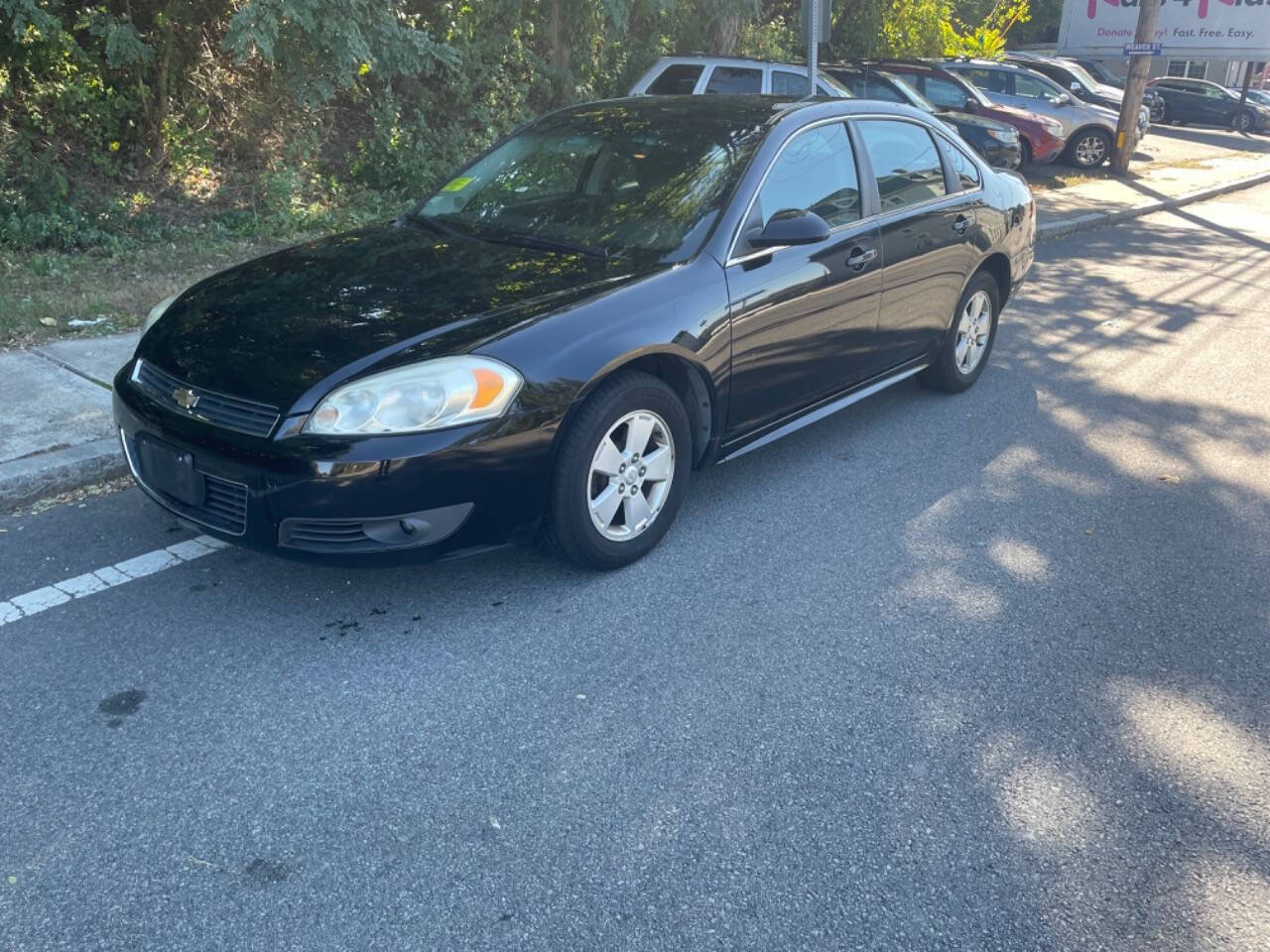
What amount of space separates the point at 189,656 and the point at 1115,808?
2697 millimetres

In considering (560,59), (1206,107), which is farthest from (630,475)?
(1206,107)

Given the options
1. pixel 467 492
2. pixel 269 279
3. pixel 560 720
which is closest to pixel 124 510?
pixel 269 279

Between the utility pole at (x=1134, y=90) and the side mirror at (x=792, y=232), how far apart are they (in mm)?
14244

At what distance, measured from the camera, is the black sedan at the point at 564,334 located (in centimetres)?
346

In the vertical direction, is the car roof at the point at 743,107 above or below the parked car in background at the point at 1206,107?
above

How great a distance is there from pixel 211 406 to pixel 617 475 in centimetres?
136

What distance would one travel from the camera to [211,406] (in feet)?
11.7

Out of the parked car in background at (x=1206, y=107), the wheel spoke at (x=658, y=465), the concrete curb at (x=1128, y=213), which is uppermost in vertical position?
the wheel spoke at (x=658, y=465)

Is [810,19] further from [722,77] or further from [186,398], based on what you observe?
[186,398]

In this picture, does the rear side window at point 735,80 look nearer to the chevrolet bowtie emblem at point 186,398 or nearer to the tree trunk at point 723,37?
the tree trunk at point 723,37

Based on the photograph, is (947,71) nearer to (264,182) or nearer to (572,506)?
(264,182)

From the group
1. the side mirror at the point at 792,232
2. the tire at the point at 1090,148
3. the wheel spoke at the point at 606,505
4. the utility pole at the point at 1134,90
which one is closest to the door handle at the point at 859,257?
the side mirror at the point at 792,232

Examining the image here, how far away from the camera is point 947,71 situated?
642 inches

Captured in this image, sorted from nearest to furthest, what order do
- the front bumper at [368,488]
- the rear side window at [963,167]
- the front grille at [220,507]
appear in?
the front bumper at [368,488] < the front grille at [220,507] < the rear side window at [963,167]
